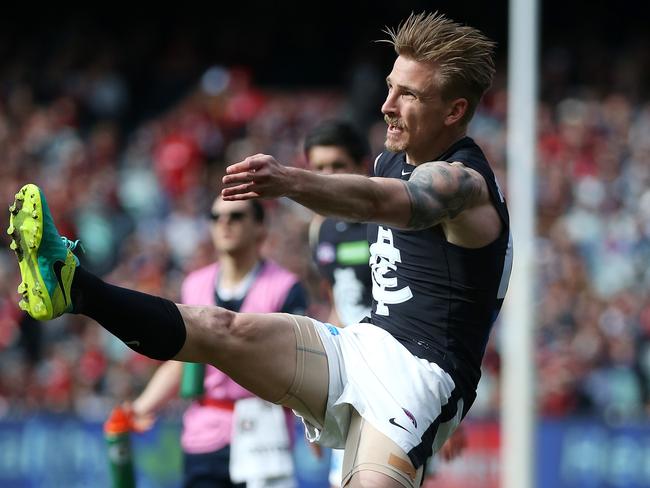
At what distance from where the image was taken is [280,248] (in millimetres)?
12375

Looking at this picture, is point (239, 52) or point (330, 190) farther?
point (239, 52)

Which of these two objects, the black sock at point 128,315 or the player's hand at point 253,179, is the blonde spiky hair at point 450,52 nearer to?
the player's hand at point 253,179

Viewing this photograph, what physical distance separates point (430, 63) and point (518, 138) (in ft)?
13.1

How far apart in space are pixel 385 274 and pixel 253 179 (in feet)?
3.60

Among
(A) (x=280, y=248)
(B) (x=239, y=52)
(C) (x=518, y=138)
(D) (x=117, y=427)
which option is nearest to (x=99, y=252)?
(A) (x=280, y=248)

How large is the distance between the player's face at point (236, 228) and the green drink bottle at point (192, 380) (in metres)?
0.80

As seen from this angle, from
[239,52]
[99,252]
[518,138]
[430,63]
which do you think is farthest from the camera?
[239,52]

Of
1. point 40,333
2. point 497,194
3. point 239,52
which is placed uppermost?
point 239,52

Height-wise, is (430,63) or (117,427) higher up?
(430,63)

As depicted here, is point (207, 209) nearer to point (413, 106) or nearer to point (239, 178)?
point (413, 106)

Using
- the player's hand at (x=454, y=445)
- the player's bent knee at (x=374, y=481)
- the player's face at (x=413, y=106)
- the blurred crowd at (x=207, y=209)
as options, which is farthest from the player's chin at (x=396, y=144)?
the blurred crowd at (x=207, y=209)

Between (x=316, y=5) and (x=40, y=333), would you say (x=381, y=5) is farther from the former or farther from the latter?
(x=40, y=333)

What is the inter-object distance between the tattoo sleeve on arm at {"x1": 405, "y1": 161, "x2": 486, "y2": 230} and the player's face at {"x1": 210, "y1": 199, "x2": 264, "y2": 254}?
2.53 meters

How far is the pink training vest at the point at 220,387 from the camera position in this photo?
21.7 feet
